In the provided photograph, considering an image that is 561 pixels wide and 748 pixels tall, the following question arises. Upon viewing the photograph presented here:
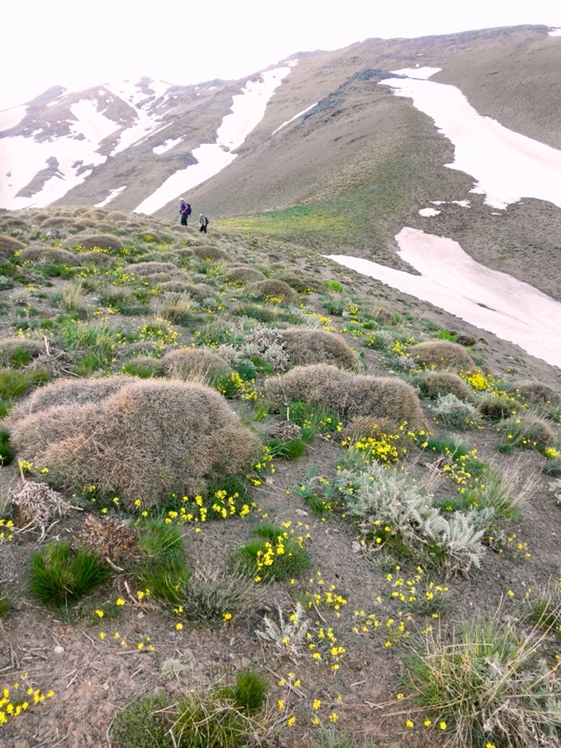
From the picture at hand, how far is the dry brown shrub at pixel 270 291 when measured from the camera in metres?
12.8

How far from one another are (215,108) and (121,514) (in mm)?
124909

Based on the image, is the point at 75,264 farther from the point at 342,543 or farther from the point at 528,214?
the point at 528,214

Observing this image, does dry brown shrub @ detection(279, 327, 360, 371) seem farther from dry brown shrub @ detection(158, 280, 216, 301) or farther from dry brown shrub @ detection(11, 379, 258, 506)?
dry brown shrub @ detection(158, 280, 216, 301)

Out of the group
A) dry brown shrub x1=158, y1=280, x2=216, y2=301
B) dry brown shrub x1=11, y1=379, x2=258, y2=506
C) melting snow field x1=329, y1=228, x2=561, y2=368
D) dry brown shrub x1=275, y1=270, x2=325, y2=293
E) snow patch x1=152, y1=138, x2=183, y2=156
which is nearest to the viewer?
dry brown shrub x1=11, y1=379, x2=258, y2=506

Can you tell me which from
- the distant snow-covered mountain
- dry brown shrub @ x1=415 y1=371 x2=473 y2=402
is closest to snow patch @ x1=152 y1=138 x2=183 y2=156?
the distant snow-covered mountain

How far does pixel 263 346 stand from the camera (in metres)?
8.11

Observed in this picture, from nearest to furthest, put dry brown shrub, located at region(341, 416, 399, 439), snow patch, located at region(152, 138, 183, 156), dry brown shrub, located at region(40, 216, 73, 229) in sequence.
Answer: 1. dry brown shrub, located at region(341, 416, 399, 439)
2. dry brown shrub, located at region(40, 216, 73, 229)
3. snow patch, located at region(152, 138, 183, 156)

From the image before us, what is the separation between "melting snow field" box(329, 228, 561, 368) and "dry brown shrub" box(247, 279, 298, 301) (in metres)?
10.4

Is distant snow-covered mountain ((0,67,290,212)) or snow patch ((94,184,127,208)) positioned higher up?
distant snow-covered mountain ((0,67,290,212))

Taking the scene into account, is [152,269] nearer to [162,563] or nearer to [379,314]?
[379,314]

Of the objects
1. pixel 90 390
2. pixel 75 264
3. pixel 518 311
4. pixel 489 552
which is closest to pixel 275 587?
pixel 489 552

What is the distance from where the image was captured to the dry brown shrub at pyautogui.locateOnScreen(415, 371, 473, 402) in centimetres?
822

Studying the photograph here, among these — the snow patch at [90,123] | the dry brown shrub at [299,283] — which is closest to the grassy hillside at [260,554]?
the dry brown shrub at [299,283]

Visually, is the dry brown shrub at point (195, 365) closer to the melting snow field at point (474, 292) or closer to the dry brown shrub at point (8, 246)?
the dry brown shrub at point (8, 246)
